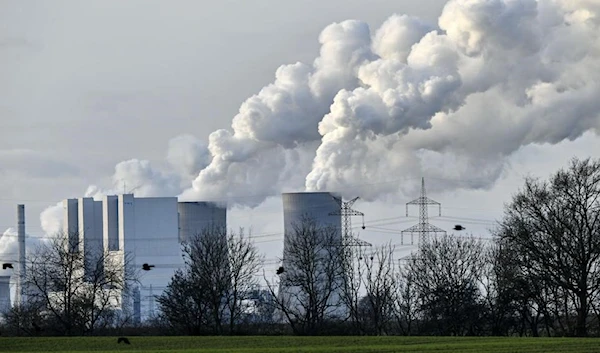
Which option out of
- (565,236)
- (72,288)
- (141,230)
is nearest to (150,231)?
(141,230)

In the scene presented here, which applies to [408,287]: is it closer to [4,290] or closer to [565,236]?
[565,236]

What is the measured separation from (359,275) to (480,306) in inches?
355

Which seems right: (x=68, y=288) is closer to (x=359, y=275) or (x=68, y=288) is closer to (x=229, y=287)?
(x=229, y=287)

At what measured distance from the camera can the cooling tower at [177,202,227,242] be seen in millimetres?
69688

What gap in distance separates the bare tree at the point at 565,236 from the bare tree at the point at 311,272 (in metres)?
9.84

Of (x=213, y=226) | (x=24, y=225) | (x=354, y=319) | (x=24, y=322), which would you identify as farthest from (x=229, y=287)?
(x=24, y=225)

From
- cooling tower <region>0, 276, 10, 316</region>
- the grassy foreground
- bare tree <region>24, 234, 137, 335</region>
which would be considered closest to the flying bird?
cooling tower <region>0, 276, 10, 316</region>

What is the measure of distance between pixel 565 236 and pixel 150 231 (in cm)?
3473

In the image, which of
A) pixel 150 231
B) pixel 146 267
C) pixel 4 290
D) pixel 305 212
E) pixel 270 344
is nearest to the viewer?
pixel 270 344

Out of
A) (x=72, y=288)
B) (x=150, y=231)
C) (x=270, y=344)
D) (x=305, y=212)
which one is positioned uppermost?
(x=150, y=231)

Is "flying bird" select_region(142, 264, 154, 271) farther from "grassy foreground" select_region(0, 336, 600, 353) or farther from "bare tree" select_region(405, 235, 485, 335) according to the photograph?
"grassy foreground" select_region(0, 336, 600, 353)

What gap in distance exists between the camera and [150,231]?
236 ft

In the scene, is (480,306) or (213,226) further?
(213,226)

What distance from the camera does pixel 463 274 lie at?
5331 centimetres
